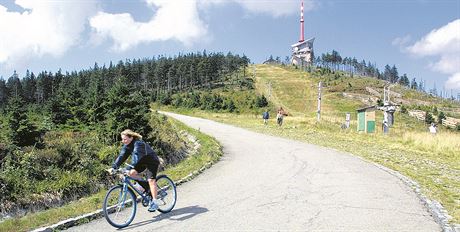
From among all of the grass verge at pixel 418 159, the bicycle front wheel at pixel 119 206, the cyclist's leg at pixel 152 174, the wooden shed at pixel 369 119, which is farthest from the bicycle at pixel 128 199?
the wooden shed at pixel 369 119

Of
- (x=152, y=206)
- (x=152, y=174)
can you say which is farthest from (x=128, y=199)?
(x=152, y=174)

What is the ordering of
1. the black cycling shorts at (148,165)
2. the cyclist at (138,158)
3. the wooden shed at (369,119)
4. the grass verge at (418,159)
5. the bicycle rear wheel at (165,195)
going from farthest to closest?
the wooden shed at (369,119)
the grass verge at (418,159)
the bicycle rear wheel at (165,195)
the black cycling shorts at (148,165)
the cyclist at (138,158)

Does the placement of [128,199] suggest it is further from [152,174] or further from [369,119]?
[369,119]

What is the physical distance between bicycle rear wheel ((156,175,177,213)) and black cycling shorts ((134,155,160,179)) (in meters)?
0.27

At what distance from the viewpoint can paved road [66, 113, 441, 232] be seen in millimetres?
8117

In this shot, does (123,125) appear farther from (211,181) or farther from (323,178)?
(323,178)

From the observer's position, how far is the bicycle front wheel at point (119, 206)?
8156mm

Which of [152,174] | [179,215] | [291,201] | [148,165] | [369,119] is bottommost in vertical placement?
[179,215]

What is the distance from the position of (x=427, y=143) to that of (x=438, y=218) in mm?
17627

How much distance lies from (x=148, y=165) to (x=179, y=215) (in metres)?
1.29

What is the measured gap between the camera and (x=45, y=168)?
47.9 ft

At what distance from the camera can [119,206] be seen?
8.46m

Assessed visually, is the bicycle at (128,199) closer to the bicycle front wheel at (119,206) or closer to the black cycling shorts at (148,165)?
the bicycle front wheel at (119,206)

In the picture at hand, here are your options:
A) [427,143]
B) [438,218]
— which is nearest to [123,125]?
[438,218]
